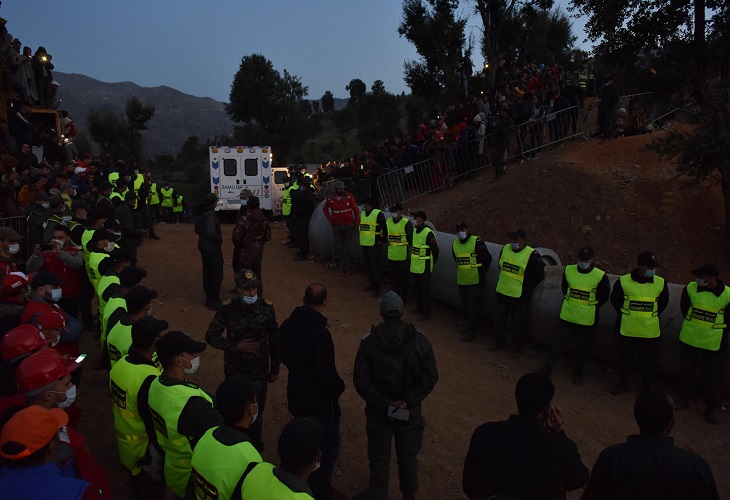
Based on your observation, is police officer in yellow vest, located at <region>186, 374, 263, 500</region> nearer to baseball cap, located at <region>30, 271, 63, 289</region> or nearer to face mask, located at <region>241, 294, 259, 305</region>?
face mask, located at <region>241, 294, 259, 305</region>

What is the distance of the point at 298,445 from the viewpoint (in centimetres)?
288

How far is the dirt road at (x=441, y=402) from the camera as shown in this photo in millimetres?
6062

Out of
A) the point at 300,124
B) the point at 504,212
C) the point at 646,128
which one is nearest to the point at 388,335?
the point at 504,212

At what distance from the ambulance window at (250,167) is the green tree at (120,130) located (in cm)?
3051

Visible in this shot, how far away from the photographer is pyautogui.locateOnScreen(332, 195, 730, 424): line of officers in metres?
6.95

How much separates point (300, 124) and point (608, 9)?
38.1m

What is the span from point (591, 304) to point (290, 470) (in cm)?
588

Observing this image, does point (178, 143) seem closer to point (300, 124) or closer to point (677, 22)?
point (300, 124)

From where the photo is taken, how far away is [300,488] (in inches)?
109

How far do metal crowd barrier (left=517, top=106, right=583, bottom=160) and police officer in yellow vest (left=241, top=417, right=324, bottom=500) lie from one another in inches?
587

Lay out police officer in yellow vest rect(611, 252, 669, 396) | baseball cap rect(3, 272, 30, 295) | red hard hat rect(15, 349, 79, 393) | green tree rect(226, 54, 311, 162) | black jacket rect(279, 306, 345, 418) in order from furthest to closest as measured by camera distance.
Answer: green tree rect(226, 54, 311, 162) → police officer in yellow vest rect(611, 252, 669, 396) → baseball cap rect(3, 272, 30, 295) → black jacket rect(279, 306, 345, 418) → red hard hat rect(15, 349, 79, 393)

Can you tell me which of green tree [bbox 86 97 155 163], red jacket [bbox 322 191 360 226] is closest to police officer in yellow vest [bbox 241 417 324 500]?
red jacket [bbox 322 191 360 226]

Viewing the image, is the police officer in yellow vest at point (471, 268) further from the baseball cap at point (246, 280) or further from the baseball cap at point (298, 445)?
the baseball cap at point (298, 445)

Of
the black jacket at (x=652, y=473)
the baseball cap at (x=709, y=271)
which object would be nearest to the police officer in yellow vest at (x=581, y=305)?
the baseball cap at (x=709, y=271)
